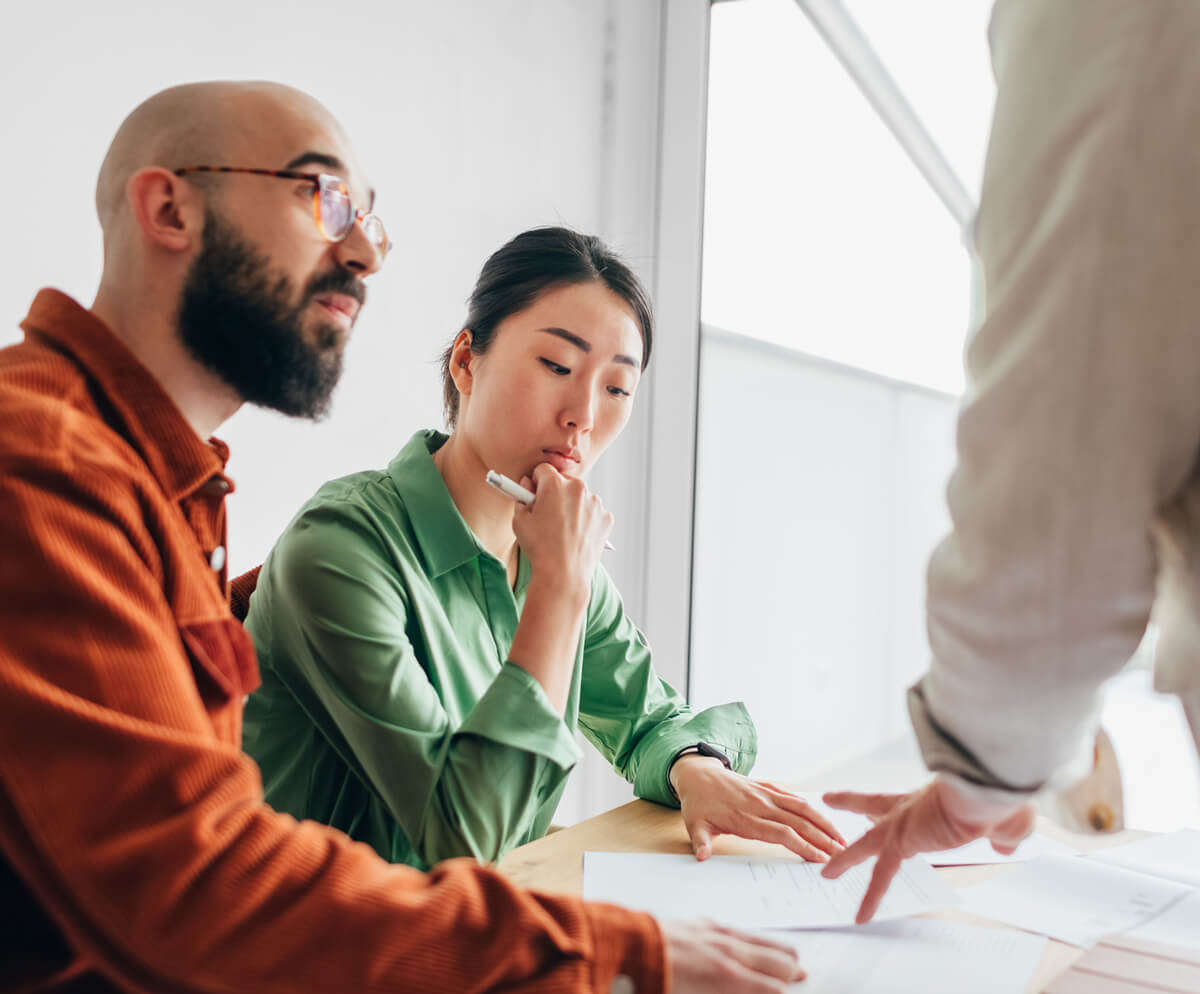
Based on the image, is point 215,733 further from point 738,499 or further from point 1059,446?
point 738,499

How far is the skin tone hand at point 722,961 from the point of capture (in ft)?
2.15

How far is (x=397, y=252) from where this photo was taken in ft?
6.18

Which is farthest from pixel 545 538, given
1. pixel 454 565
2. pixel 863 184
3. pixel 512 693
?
pixel 863 184

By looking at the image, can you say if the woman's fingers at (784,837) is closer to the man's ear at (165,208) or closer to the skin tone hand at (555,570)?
the skin tone hand at (555,570)

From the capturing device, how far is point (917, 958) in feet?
2.63

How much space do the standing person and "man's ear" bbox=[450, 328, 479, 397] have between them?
0.89m

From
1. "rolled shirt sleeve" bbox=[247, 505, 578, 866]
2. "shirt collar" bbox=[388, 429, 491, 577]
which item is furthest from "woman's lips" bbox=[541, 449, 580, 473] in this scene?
A: "rolled shirt sleeve" bbox=[247, 505, 578, 866]

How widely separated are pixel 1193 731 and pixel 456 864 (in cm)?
48

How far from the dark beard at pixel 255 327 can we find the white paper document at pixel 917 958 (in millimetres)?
636

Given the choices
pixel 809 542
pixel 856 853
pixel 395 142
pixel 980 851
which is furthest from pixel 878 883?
pixel 809 542

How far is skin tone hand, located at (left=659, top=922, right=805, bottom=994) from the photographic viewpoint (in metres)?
0.66

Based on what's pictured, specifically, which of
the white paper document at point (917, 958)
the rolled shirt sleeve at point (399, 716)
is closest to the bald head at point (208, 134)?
the rolled shirt sleeve at point (399, 716)

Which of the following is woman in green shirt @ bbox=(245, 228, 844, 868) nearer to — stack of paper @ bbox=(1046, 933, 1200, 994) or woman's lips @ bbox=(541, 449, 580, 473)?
woman's lips @ bbox=(541, 449, 580, 473)

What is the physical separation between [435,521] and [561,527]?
0.56ft
